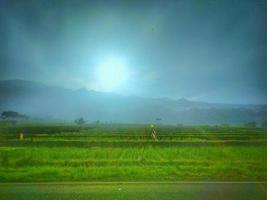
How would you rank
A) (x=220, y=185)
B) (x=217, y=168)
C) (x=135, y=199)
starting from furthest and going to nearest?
(x=217, y=168)
(x=220, y=185)
(x=135, y=199)

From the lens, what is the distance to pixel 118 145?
31.1m

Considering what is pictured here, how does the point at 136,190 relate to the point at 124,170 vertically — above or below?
below

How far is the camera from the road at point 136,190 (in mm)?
10508

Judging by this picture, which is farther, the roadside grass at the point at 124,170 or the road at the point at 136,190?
the roadside grass at the point at 124,170

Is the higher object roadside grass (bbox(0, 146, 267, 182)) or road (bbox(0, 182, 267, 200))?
roadside grass (bbox(0, 146, 267, 182))

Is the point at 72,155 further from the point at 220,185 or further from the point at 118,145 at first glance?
the point at 220,185

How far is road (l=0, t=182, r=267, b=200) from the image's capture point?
10508mm

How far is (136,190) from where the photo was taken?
11445 mm

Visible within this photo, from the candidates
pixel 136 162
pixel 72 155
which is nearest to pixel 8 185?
pixel 136 162

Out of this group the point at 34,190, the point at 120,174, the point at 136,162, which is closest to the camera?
the point at 34,190

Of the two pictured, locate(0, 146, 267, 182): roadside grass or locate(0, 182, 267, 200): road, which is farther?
locate(0, 146, 267, 182): roadside grass

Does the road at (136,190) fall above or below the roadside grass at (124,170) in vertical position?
below

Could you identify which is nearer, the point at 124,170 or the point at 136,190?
the point at 136,190

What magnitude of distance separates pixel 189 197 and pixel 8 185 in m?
5.71
